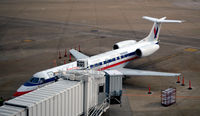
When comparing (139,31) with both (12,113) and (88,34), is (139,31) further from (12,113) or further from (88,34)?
(12,113)

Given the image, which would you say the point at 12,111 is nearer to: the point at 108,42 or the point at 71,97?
the point at 71,97

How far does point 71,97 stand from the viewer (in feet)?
60.4

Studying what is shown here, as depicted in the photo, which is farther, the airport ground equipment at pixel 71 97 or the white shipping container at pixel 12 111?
the airport ground equipment at pixel 71 97

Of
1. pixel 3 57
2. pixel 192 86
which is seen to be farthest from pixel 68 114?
pixel 3 57

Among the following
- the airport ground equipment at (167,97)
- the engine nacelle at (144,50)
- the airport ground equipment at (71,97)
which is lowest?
the airport ground equipment at (167,97)

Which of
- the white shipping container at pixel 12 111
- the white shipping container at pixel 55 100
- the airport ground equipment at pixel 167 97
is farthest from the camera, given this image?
the airport ground equipment at pixel 167 97

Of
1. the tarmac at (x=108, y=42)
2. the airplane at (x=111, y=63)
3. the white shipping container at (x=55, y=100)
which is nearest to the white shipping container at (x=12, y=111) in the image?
the white shipping container at (x=55, y=100)

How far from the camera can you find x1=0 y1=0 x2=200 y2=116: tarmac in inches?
1045

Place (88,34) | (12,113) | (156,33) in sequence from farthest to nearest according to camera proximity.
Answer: (88,34) < (156,33) < (12,113)

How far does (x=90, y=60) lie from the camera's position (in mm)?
28125

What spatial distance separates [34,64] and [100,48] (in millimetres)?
10503

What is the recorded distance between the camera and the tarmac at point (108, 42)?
26531 mm

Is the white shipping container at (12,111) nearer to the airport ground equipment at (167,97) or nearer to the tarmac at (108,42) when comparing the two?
the tarmac at (108,42)

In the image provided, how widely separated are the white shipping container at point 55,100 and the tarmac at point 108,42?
16.7 ft
